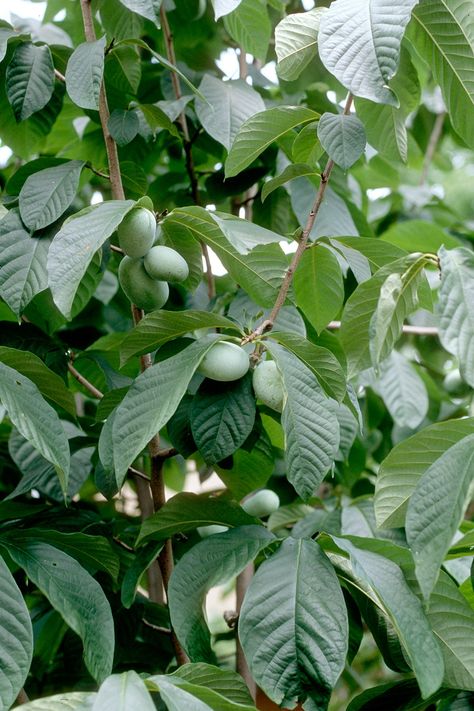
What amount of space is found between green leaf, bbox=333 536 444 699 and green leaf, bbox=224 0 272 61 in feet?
2.32

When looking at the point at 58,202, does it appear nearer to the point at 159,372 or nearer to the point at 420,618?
the point at 159,372

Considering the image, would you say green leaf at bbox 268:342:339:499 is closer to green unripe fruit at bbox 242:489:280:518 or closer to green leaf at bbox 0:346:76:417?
green leaf at bbox 0:346:76:417

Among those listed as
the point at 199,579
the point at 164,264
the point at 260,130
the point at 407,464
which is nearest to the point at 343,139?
the point at 260,130

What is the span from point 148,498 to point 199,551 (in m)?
0.58

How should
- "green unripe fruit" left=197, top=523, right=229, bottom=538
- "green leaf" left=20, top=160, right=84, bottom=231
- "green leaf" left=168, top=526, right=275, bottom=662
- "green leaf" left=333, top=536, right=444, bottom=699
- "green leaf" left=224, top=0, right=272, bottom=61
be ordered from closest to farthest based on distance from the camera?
1. "green leaf" left=333, top=536, right=444, bottom=699
2. "green leaf" left=168, top=526, right=275, bottom=662
3. "green leaf" left=20, top=160, right=84, bottom=231
4. "green unripe fruit" left=197, top=523, right=229, bottom=538
5. "green leaf" left=224, top=0, right=272, bottom=61

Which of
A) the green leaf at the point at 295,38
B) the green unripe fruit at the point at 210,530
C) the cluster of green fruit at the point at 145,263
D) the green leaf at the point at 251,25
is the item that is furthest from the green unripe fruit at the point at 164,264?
the green leaf at the point at 251,25

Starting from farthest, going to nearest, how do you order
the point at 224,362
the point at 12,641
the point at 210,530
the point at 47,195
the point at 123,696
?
1. the point at 210,530
2. the point at 47,195
3. the point at 224,362
4. the point at 12,641
5. the point at 123,696

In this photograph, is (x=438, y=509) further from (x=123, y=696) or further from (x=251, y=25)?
(x=251, y=25)

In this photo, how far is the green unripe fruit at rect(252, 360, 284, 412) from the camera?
78 centimetres

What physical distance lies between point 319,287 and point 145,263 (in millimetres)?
213

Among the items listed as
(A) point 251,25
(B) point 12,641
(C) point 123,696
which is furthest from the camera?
(A) point 251,25

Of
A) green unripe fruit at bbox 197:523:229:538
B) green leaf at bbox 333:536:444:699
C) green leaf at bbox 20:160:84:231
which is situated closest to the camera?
green leaf at bbox 333:536:444:699

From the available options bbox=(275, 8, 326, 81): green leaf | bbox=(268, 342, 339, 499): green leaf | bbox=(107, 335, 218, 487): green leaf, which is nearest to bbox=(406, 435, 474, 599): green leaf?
bbox=(268, 342, 339, 499): green leaf

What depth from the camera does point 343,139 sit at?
0.81 meters
